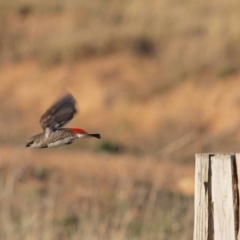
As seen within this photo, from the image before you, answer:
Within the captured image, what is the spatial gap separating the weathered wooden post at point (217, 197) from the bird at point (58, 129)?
1.22ft

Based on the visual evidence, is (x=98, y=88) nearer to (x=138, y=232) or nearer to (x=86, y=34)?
(x=86, y=34)

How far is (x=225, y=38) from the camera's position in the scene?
82.4ft

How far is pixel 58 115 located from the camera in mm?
2729

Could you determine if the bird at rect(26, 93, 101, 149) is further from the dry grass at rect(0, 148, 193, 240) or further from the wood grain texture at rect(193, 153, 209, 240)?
the dry grass at rect(0, 148, 193, 240)

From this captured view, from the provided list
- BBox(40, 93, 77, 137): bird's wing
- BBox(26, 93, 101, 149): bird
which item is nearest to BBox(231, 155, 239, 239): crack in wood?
BBox(26, 93, 101, 149): bird

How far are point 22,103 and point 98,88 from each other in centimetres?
224

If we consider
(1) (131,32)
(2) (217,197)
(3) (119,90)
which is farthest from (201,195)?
(1) (131,32)

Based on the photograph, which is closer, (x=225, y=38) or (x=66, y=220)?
(x=66, y=220)

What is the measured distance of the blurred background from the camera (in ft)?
31.4

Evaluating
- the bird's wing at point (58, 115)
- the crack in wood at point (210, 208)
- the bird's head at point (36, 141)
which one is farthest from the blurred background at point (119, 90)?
the crack in wood at point (210, 208)

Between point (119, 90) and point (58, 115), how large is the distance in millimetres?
21117

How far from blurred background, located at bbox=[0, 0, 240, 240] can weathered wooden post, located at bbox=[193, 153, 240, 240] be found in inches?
214

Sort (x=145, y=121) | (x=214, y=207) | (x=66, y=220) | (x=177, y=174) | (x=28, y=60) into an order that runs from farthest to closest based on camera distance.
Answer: (x=28, y=60) → (x=145, y=121) → (x=177, y=174) → (x=66, y=220) → (x=214, y=207)

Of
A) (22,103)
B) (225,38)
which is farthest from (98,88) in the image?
(225,38)
